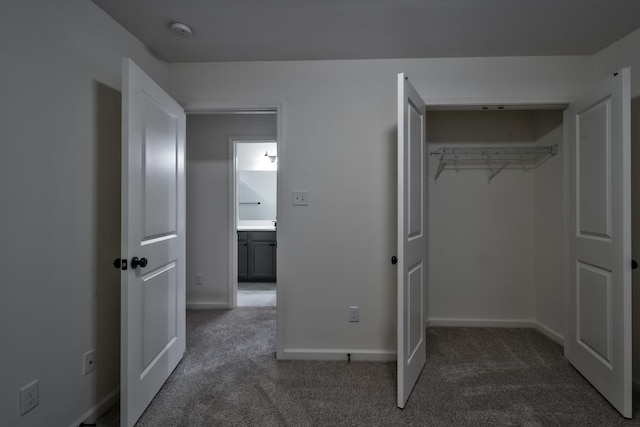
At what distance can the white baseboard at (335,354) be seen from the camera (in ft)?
8.07

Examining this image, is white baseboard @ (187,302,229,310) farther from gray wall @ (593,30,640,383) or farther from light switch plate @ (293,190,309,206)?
gray wall @ (593,30,640,383)

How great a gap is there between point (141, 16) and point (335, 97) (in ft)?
4.39

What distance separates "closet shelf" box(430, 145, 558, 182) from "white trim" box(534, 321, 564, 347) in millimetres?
1453

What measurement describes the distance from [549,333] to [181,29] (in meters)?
3.75

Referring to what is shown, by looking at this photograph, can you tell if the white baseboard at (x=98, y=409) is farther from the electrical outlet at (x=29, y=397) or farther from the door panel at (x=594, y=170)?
the door panel at (x=594, y=170)

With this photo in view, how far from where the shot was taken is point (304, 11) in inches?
73.7

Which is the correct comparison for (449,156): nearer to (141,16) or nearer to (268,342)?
(268,342)

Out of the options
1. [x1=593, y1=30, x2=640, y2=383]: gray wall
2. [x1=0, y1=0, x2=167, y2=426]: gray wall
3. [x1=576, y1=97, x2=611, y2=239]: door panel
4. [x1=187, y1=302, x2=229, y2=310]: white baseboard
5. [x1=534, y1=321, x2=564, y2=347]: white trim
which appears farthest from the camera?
[x1=187, y1=302, x2=229, y2=310]: white baseboard

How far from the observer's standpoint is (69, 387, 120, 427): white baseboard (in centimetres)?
169

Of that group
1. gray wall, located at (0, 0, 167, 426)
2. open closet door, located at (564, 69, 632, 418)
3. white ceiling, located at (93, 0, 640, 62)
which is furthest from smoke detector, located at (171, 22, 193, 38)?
open closet door, located at (564, 69, 632, 418)

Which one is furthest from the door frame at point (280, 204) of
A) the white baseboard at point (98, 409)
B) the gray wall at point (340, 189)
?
the white baseboard at point (98, 409)

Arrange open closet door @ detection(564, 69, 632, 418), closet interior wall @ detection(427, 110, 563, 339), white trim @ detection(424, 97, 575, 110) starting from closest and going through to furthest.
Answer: open closet door @ detection(564, 69, 632, 418) < white trim @ detection(424, 97, 575, 110) < closet interior wall @ detection(427, 110, 563, 339)

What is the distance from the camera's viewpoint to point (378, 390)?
205 centimetres

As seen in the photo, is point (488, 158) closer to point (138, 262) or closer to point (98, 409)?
point (138, 262)
